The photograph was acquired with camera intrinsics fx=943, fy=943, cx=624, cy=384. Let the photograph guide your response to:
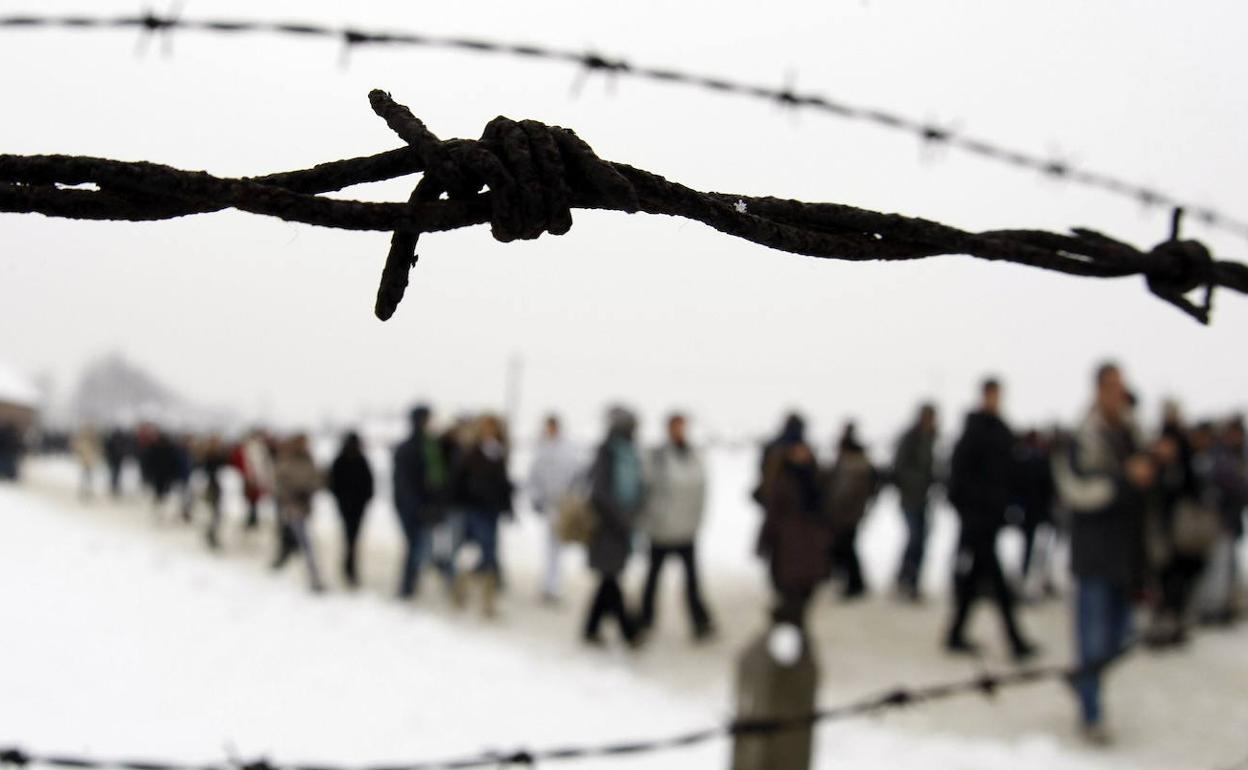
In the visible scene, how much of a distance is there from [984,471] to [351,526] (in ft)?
17.6

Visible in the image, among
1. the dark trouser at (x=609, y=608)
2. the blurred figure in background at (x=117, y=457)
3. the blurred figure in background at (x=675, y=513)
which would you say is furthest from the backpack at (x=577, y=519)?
the blurred figure in background at (x=117, y=457)

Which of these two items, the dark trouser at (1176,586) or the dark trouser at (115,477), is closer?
the dark trouser at (1176,586)

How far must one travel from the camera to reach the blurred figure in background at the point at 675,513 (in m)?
6.95

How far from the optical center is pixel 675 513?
696cm

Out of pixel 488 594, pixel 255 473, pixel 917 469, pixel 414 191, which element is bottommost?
pixel 488 594

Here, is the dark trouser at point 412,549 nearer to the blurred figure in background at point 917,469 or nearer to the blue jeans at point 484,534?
the blue jeans at point 484,534

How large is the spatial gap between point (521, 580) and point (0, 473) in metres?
16.8

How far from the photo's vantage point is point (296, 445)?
8.85 m

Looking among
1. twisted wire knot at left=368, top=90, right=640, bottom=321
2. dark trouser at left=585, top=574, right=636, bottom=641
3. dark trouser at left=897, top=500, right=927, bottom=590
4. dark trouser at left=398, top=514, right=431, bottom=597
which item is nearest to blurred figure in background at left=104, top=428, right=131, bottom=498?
dark trouser at left=398, top=514, right=431, bottom=597

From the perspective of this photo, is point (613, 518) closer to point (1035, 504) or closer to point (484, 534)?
point (484, 534)

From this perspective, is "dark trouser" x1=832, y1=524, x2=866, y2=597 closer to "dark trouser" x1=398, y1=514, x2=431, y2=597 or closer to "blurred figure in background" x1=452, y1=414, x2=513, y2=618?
"blurred figure in background" x1=452, y1=414, x2=513, y2=618

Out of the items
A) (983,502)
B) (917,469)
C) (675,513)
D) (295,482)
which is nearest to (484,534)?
(675,513)

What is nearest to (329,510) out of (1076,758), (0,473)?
(0,473)

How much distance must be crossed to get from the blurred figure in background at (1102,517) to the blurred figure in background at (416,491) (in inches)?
199
